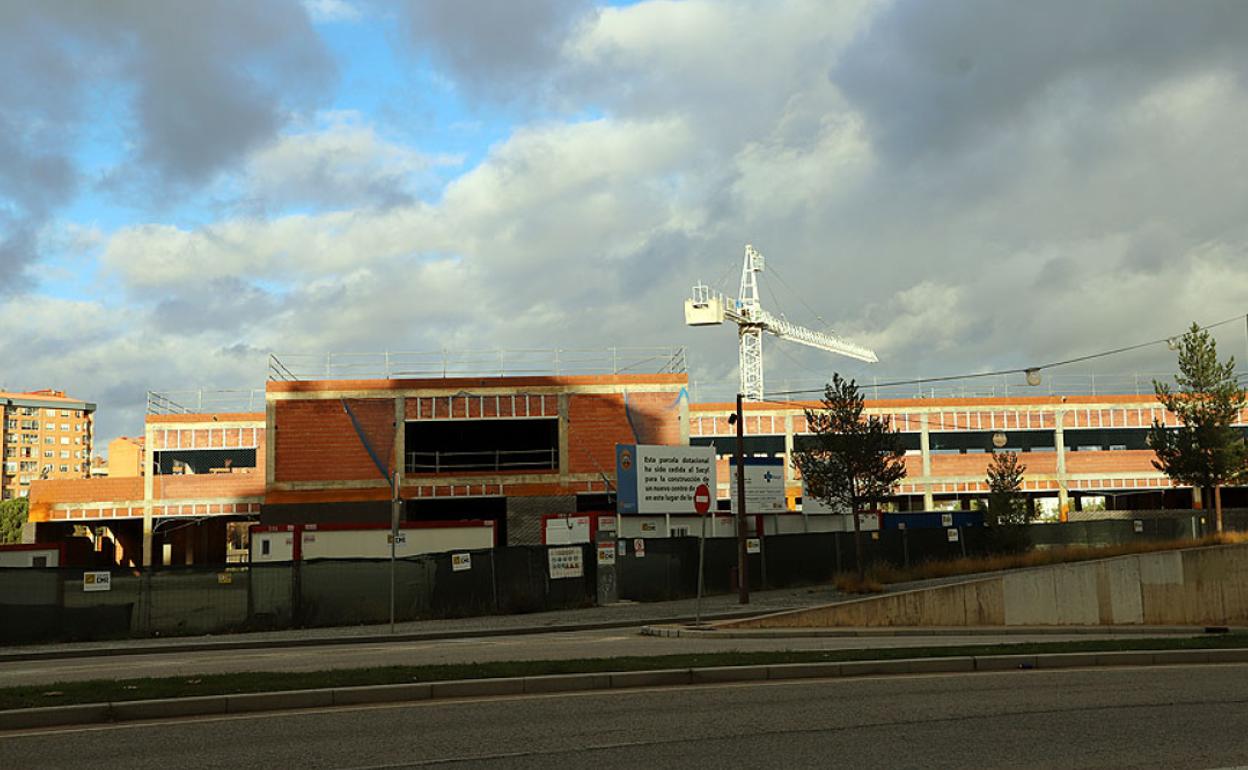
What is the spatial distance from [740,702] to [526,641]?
37.4ft

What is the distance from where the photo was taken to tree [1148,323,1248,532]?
4225cm

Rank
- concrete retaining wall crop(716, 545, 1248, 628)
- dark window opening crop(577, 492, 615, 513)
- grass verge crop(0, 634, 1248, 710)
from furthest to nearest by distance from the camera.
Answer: dark window opening crop(577, 492, 615, 513), concrete retaining wall crop(716, 545, 1248, 628), grass verge crop(0, 634, 1248, 710)

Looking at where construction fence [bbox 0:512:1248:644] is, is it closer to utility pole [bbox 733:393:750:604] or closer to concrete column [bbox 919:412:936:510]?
utility pole [bbox 733:393:750:604]

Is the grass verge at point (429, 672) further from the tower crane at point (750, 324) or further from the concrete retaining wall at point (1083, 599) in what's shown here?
the tower crane at point (750, 324)

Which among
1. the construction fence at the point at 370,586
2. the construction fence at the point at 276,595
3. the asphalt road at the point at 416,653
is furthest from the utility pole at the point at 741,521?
the asphalt road at the point at 416,653

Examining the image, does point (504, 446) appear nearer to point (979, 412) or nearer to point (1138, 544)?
point (1138, 544)

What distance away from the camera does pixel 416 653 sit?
1927 centimetres

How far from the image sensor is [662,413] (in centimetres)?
5200

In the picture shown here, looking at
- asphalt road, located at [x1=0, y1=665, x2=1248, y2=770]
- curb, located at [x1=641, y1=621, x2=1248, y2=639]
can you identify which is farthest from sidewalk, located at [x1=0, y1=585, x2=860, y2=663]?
asphalt road, located at [x1=0, y1=665, x2=1248, y2=770]

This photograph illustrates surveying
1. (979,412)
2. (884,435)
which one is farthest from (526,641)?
(979,412)

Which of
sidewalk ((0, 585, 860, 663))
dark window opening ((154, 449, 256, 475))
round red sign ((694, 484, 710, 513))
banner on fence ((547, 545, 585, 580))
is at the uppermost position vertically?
dark window opening ((154, 449, 256, 475))

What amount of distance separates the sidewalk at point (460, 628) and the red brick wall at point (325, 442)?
22161 mm

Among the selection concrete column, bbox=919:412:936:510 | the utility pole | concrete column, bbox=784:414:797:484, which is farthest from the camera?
concrete column, bbox=784:414:797:484

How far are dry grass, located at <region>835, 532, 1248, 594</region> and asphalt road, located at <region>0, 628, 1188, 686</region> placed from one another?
11491mm
